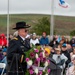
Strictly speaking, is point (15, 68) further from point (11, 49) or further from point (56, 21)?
point (56, 21)

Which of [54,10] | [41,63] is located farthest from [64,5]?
[41,63]

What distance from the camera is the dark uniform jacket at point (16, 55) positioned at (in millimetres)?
7027

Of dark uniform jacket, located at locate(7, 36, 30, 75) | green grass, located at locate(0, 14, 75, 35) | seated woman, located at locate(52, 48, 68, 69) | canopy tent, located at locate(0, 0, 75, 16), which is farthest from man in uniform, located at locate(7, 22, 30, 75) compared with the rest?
green grass, located at locate(0, 14, 75, 35)

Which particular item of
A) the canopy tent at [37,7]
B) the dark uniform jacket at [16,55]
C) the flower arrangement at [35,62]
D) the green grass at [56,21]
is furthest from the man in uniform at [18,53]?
the green grass at [56,21]

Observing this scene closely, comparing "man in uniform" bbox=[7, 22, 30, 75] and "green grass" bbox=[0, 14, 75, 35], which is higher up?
"man in uniform" bbox=[7, 22, 30, 75]

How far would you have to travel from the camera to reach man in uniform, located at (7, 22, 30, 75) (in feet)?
23.1

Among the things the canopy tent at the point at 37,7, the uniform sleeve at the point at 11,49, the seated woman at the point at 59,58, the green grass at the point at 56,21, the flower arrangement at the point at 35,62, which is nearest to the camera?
the uniform sleeve at the point at 11,49

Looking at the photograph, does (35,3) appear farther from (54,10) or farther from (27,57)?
(27,57)

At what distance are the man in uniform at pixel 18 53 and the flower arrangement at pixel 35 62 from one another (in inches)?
4.7

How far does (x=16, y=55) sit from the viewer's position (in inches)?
275

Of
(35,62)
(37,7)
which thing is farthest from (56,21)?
(35,62)

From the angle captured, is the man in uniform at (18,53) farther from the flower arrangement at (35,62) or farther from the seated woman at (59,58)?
the seated woman at (59,58)

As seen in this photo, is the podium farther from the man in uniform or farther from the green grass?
the green grass

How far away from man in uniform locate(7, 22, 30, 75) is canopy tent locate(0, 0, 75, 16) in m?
7.27
